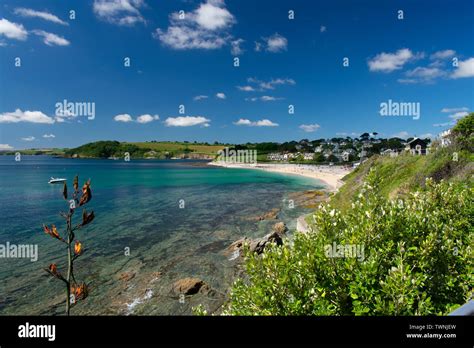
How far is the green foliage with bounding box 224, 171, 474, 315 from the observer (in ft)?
14.5

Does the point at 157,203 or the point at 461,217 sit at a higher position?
the point at 461,217

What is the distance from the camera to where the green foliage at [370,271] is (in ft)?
14.5

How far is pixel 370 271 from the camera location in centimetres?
449

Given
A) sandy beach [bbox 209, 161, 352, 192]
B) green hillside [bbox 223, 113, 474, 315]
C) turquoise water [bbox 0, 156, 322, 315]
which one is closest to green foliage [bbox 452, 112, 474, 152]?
turquoise water [bbox 0, 156, 322, 315]

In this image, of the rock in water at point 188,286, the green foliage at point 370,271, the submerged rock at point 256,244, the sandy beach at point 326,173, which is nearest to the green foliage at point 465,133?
the submerged rock at point 256,244

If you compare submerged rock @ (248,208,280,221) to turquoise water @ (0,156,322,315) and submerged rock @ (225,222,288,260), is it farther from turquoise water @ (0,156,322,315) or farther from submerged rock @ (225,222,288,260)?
submerged rock @ (225,222,288,260)

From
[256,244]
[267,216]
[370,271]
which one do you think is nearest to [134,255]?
Answer: [256,244]

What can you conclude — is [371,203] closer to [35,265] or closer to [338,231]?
[338,231]

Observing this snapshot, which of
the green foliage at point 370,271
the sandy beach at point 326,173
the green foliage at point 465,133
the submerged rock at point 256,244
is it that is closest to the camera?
the green foliage at point 370,271

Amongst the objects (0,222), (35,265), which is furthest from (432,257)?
(0,222)

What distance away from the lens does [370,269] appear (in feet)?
14.8

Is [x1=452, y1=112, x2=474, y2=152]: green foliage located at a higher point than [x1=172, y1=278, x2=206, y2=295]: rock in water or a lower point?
higher

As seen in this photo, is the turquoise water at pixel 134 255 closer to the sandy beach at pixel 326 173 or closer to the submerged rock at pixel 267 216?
the submerged rock at pixel 267 216
